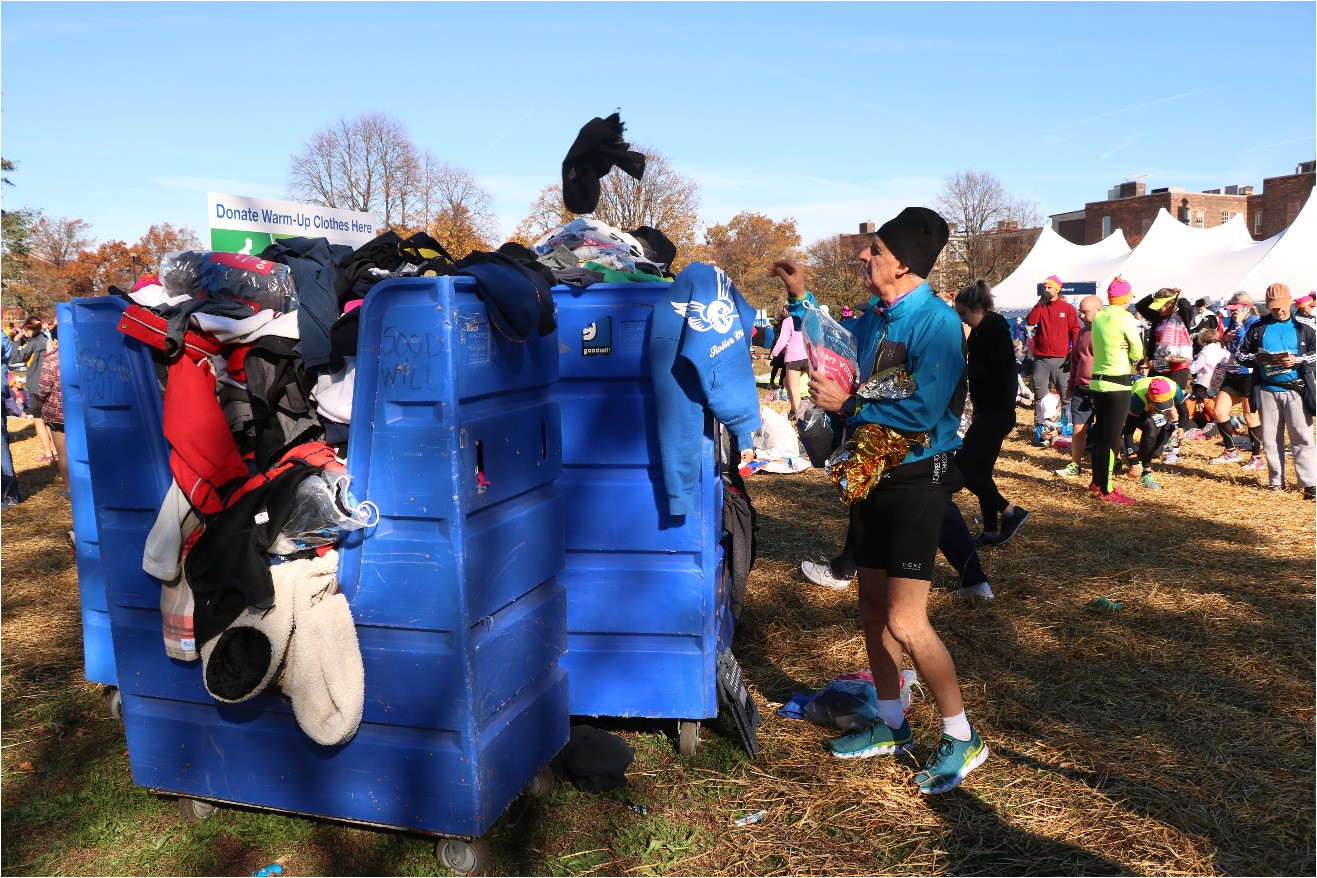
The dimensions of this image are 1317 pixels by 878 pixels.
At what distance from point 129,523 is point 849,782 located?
2.75 metres

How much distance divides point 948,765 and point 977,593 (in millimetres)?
2418

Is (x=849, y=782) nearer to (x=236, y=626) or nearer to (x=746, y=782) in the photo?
(x=746, y=782)

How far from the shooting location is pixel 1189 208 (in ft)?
239

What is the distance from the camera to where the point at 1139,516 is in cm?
817

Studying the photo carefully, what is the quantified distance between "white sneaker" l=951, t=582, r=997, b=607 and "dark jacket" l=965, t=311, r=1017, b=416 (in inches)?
54.7

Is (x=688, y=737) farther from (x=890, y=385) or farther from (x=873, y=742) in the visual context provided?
(x=890, y=385)

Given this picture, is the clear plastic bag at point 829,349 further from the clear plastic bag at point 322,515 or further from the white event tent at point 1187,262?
the white event tent at point 1187,262

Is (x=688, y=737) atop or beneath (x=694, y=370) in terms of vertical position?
beneath

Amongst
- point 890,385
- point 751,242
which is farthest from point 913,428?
point 751,242

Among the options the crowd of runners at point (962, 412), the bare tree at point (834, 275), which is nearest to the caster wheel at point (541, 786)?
the crowd of runners at point (962, 412)

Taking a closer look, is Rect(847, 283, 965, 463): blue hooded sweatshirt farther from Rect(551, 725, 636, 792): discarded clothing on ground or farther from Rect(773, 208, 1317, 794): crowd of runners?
Rect(551, 725, 636, 792): discarded clothing on ground

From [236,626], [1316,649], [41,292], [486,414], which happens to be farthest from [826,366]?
[41,292]

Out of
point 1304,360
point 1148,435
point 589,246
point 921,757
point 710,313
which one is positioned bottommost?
point 921,757

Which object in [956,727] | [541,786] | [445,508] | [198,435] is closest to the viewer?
[445,508]
